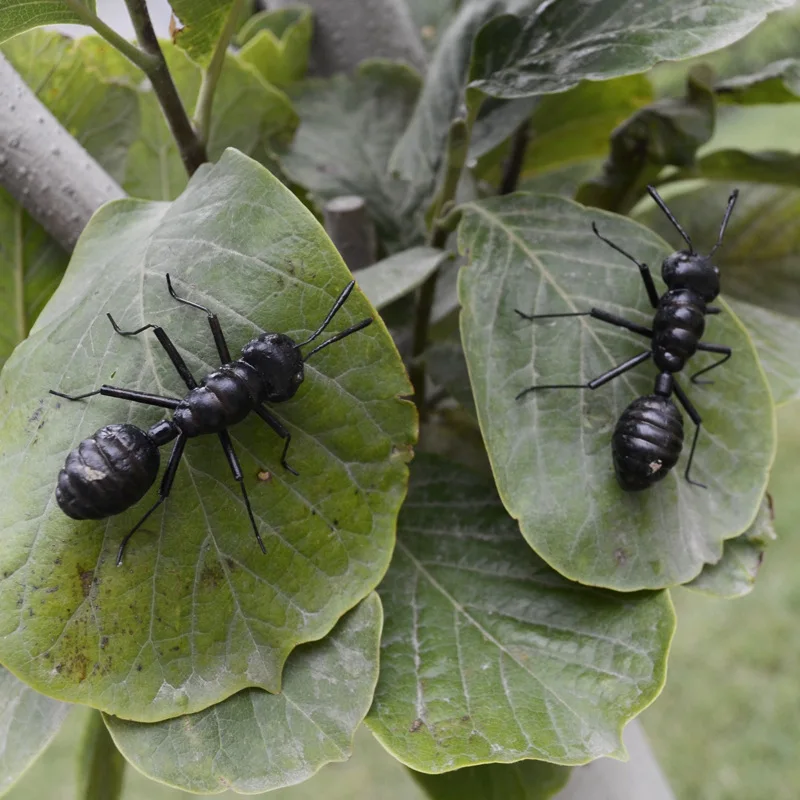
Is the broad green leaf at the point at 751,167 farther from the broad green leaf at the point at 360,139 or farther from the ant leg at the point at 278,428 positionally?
the ant leg at the point at 278,428

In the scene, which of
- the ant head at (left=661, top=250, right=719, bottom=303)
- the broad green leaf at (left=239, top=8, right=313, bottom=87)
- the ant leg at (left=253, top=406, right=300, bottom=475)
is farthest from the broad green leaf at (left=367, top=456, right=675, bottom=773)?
the broad green leaf at (left=239, top=8, right=313, bottom=87)

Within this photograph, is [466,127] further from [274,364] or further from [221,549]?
[221,549]

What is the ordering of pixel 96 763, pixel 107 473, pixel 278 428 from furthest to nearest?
pixel 96 763 → pixel 278 428 → pixel 107 473

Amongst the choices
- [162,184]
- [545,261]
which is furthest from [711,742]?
[162,184]

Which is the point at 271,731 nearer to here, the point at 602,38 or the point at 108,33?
the point at 108,33

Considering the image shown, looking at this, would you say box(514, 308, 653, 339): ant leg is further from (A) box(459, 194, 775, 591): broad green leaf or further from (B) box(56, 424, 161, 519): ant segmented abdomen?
(B) box(56, 424, 161, 519): ant segmented abdomen

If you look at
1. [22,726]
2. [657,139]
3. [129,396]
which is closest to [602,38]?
[657,139]

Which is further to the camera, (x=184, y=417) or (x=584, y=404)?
(x=584, y=404)
